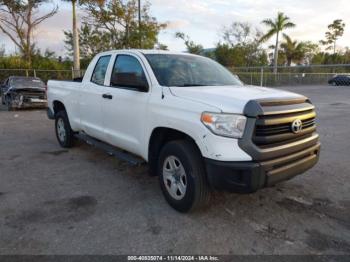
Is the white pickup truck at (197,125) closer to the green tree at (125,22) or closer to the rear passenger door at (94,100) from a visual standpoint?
the rear passenger door at (94,100)

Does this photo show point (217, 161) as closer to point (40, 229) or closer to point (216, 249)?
point (216, 249)

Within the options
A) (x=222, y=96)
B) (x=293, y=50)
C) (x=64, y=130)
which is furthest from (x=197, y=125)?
(x=293, y=50)

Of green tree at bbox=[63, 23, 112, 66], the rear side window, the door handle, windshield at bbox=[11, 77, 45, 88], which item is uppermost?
green tree at bbox=[63, 23, 112, 66]

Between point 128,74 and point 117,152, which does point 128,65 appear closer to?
point 128,74

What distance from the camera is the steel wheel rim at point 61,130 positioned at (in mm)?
6602

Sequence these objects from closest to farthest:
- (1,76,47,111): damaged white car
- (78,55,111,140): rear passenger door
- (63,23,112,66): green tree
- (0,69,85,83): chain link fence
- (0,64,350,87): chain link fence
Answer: (78,55,111,140): rear passenger door < (1,76,47,111): damaged white car < (0,64,350,87): chain link fence < (0,69,85,83): chain link fence < (63,23,112,66): green tree

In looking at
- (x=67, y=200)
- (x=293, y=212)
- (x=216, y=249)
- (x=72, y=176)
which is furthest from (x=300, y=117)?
(x=72, y=176)

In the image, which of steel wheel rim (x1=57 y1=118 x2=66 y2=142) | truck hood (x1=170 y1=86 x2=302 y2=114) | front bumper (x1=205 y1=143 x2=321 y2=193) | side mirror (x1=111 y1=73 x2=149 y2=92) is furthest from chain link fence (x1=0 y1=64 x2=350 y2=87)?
front bumper (x1=205 y1=143 x2=321 y2=193)

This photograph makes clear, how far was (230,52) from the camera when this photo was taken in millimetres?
42531

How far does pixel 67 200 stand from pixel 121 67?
2.10 meters

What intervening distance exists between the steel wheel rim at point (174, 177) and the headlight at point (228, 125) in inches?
26.4

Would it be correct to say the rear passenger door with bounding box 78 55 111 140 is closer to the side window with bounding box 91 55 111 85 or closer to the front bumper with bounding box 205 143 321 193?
the side window with bounding box 91 55 111 85

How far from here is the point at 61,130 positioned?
6.72m

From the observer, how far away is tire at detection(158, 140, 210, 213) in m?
3.27
